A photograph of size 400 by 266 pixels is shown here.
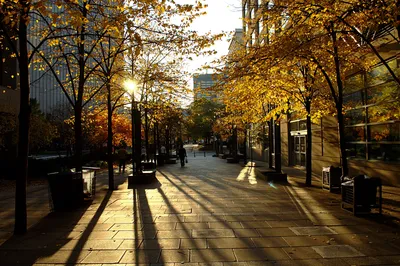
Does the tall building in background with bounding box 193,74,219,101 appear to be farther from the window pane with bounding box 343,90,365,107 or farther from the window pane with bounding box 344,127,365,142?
the window pane with bounding box 344,127,365,142

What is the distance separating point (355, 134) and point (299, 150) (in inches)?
280

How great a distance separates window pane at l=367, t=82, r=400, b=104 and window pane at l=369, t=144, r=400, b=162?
1.80m

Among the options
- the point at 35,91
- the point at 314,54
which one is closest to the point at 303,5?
the point at 314,54

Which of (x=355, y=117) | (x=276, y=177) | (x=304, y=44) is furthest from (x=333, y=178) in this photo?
(x=355, y=117)

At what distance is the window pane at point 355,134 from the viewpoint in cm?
1424

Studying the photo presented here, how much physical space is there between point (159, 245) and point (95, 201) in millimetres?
4851

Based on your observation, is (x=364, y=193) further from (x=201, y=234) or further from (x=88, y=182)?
(x=88, y=182)

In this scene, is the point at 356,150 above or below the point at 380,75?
below

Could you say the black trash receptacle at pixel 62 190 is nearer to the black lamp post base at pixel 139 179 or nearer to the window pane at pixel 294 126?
the black lamp post base at pixel 139 179

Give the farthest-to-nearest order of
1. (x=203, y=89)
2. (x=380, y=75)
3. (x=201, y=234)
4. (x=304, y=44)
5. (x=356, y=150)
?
(x=356, y=150)
(x=380, y=75)
(x=203, y=89)
(x=304, y=44)
(x=201, y=234)

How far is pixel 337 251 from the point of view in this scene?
4906 millimetres

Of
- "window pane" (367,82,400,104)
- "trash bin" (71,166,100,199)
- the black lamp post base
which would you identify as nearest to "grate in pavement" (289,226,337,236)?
"trash bin" (71,166,100,199)

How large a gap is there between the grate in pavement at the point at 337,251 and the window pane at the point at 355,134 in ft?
34.3

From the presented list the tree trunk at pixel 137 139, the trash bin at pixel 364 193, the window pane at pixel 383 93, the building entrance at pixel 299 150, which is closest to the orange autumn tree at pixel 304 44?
the window pane at pixel 383 93
